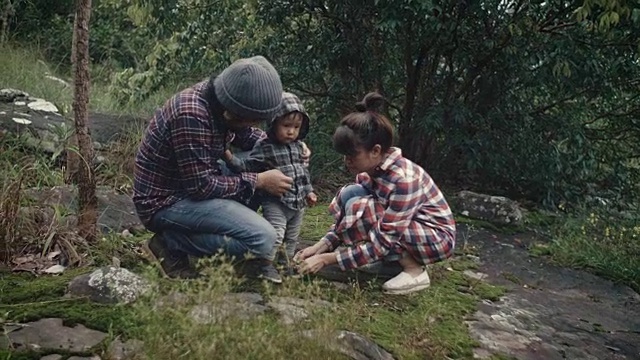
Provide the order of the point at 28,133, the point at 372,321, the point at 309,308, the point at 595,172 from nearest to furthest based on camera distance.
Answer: the point at 309,308, the point at 372,321, the point at 28,133, the point at 595,172

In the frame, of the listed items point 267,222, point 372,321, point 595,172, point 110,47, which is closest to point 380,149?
point 267,222

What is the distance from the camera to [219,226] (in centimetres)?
308

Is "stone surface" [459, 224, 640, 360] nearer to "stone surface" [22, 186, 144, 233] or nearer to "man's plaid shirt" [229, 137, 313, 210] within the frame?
"man's plaid shirt" [229, 137, 313, 210]

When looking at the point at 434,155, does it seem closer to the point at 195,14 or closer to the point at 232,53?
the point at 232,53

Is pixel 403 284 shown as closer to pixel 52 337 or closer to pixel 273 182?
pixel 273 182

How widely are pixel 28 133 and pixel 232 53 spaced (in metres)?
2.25

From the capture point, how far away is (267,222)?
10.4 feet

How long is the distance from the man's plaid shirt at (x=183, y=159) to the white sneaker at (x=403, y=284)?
849 mm

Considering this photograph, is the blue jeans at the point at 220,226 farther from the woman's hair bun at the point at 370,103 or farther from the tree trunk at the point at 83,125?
the woman's hair bun at the point at 370,103

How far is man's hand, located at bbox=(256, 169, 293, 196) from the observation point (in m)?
3.20

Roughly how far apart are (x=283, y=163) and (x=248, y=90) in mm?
621

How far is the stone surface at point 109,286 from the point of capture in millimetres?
2686

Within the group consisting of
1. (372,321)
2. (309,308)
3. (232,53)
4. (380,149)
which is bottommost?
(372,321)

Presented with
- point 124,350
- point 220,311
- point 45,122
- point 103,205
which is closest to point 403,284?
point 220,311
